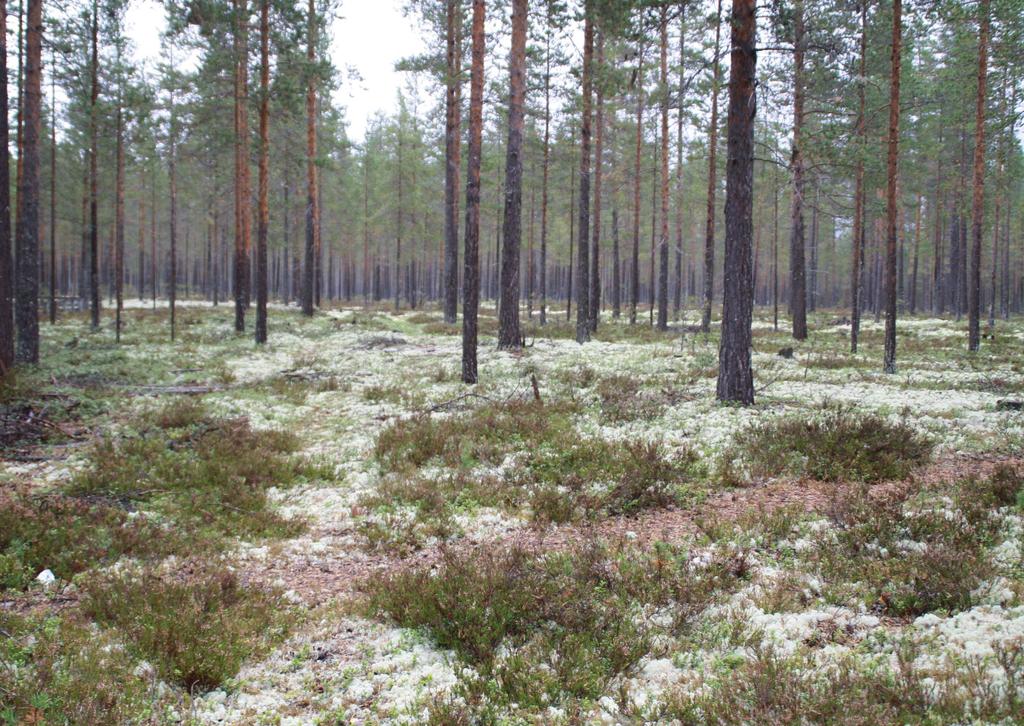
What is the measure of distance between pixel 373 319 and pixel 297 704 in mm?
28880

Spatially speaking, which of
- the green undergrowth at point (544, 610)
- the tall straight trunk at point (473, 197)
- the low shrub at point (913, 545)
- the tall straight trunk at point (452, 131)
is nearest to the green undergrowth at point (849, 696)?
the green undergrowth at point (544, 610)

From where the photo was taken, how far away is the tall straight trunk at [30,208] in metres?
14.6

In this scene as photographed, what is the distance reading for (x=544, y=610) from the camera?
4.65 metres

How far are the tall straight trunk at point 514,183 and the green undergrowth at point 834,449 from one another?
32.4 feet

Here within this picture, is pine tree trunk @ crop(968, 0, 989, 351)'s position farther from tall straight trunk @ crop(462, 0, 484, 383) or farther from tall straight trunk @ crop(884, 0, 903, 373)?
tall straight trunk @ crop(462, 0, 484, 383)

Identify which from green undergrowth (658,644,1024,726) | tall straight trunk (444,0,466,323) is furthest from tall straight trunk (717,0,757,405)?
tall straight trunk (444,0,466,323)

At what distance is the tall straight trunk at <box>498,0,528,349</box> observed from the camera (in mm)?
15195

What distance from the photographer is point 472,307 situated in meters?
13.9

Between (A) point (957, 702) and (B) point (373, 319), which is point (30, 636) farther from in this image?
(B) point (373, 319)

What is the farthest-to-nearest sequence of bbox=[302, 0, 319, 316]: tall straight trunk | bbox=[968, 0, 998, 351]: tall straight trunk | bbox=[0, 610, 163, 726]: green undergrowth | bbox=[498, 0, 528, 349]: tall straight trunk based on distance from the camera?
bbox=[302, 0, 319, 316]: tall straight trunk, bbox=[968, 0, 998, 351]: tall straight trunk, bbox=[498, 0, 528, 349]: tall straight trunk, bbox=[0, 610, 163, 726]: green undergrowth

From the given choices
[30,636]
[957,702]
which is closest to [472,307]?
[30,636]

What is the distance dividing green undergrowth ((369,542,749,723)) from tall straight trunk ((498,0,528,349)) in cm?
1239

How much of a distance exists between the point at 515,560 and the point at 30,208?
16.1 metres

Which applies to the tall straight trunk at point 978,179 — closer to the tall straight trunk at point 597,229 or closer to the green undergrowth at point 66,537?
the tall straight trunk at point 597,229
